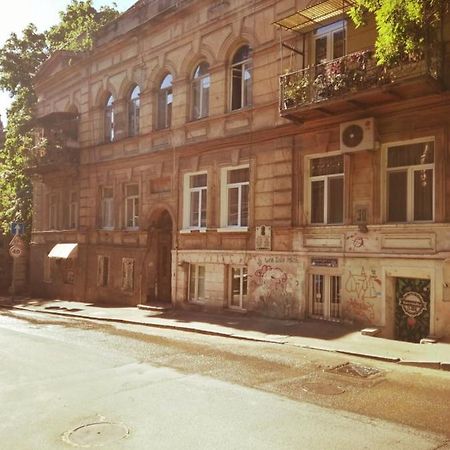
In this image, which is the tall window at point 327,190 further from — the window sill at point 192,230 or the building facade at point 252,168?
the window sill at point 192,230

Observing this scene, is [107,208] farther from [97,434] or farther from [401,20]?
[97,434]

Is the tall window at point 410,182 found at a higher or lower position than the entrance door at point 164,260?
higher

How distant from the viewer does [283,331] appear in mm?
13211

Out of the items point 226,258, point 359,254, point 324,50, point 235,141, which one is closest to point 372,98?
point 324,50

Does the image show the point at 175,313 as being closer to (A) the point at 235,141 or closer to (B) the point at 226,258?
(B) the point at 226,258

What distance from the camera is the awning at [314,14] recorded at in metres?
13.5

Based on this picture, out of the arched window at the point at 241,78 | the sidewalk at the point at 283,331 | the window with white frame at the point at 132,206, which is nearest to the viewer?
the sidewalk at the point at 283,331

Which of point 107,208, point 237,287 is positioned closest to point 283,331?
point 237,287

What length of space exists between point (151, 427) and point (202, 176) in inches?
497

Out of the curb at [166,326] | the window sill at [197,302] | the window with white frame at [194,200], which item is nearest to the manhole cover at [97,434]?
the curb at [166,326]

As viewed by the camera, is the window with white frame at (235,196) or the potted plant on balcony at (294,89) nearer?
the potted plant on balcony at (294,89)

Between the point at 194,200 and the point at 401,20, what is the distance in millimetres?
11049

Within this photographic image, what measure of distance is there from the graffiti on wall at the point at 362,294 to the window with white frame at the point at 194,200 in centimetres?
651

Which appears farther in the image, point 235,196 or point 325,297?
point 235,196
